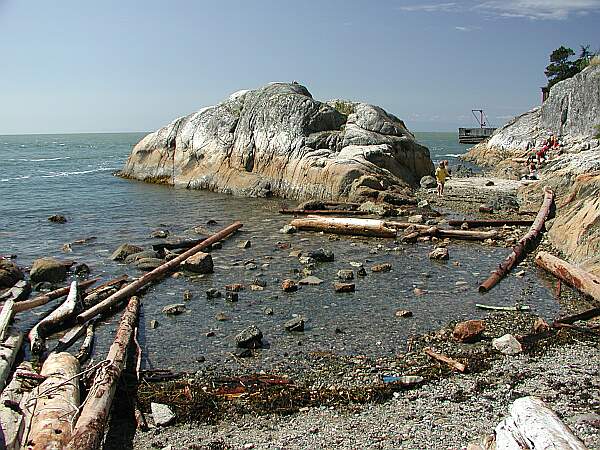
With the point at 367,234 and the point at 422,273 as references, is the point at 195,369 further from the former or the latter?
Answer: the point at 367,234

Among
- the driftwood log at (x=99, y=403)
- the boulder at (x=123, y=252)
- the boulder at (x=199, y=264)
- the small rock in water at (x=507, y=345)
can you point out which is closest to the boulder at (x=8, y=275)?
the boulder at (x=123, y=252)

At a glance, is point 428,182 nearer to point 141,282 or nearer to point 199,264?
point 199,264

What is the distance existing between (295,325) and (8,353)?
17.9ft

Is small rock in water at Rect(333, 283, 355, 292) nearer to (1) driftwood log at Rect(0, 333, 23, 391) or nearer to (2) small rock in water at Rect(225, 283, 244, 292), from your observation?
(2) small rock in water at Rect(225, 283, 244, 292)

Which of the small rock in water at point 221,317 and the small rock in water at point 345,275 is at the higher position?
the small rock in water at point 345,275

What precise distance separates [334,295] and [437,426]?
21.7 feet

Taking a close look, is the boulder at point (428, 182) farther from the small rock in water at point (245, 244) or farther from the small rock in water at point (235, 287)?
the small rock in water at point (235, 287)

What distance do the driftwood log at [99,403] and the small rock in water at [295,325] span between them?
10.7 ft

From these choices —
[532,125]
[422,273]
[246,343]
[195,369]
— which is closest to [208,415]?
[195,369]

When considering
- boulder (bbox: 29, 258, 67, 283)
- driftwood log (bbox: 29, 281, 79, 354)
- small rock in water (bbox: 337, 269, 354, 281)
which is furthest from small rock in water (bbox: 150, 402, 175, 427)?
boulder (bbox: 29, 258, 67, 283)

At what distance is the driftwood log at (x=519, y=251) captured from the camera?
46.1ft

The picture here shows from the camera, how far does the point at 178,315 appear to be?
12.7 metres

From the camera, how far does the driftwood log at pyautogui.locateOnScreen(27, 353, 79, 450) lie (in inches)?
254

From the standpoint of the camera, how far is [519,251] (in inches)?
648
